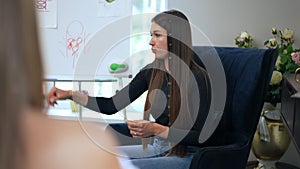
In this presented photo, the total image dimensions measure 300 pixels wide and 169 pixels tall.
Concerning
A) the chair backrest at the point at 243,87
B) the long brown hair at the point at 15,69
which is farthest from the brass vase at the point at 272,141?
the long brown hair at the point at 15,69

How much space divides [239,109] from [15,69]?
4.21ft

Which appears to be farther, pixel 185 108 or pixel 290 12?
pixel 290 12

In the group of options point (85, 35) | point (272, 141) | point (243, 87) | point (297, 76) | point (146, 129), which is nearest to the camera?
point (146, 129)

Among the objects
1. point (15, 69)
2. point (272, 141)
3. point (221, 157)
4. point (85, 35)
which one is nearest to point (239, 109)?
point (221, 157)

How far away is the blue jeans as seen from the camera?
53.7 inches

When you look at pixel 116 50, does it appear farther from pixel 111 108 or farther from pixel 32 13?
pixel 32 13

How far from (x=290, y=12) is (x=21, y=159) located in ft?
7.93

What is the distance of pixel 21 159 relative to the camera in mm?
300

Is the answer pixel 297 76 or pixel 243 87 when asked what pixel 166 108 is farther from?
pixel 297 76

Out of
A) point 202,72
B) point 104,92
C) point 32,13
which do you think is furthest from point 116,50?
point 32,13

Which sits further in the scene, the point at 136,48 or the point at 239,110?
the point at 136,48

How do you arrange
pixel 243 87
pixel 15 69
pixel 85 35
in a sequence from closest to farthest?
pixel 15 69 → pixel 243 87 → pixel 85 35

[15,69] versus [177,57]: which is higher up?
[15,69]

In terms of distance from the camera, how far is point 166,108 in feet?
4.95
